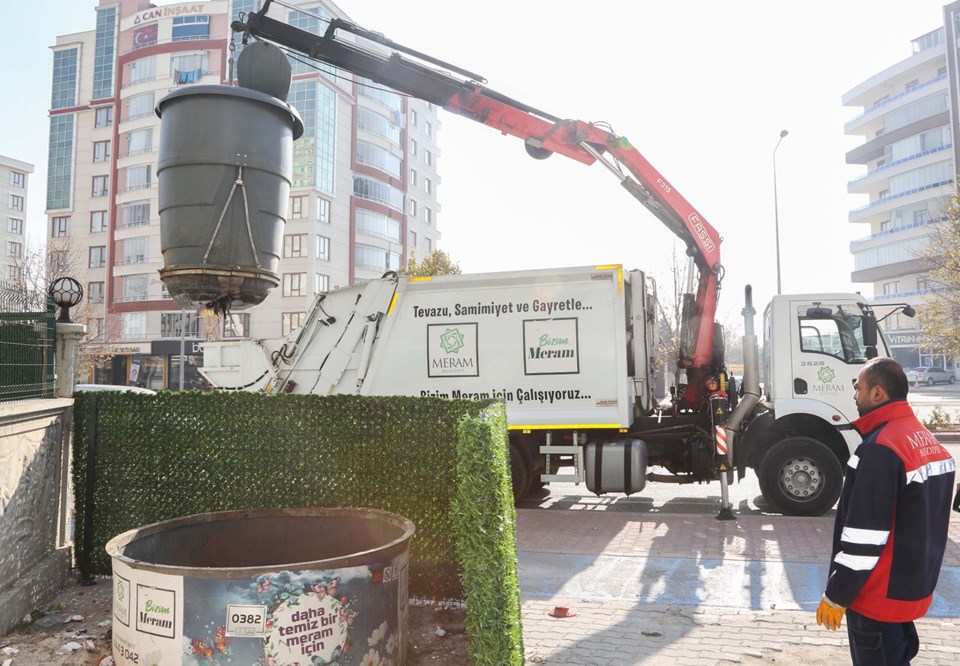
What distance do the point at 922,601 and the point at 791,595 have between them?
296 cm

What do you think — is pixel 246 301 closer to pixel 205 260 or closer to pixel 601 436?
pixel 205 260

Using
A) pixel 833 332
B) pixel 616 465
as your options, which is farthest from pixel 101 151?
pixel 833 332

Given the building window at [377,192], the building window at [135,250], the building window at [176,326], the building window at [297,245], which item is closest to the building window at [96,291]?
the building window at [135,250]

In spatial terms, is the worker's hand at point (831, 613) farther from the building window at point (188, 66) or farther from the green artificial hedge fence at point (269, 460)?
the building window at point (188, 66)

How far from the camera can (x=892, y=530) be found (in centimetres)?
292

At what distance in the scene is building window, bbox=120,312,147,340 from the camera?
4456 centimetres

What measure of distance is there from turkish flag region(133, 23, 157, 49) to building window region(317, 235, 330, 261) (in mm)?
17655

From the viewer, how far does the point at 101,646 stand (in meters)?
4.36

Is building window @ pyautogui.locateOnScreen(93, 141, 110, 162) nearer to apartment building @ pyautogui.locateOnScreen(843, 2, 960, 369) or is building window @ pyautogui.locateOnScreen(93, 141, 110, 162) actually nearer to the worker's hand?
the worker's hand

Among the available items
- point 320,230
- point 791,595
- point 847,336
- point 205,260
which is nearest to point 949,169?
point 320,230

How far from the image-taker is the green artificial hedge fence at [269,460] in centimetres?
496

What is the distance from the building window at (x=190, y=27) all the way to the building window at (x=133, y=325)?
60.0 feet

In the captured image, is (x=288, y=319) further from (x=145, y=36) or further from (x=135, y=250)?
(x=145, y=36)

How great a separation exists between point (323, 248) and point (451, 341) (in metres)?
37.6
